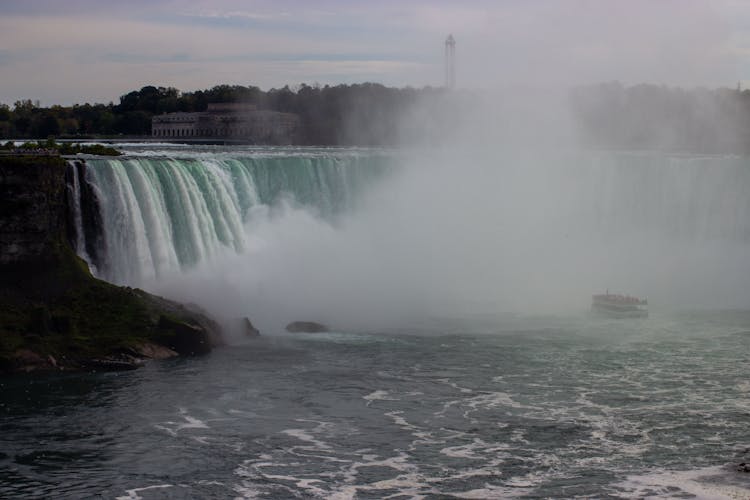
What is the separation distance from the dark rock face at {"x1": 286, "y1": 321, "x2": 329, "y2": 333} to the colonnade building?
60.0 m

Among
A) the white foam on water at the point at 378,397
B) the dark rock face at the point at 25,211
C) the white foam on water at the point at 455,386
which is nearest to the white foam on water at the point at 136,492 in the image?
the white foam on water at the point at 378,397

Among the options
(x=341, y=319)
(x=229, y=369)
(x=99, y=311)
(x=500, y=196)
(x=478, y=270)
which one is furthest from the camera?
(x=500, y=196)

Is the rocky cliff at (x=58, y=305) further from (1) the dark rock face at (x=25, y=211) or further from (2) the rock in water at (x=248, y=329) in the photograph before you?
(2) the rock in water at (x=248, y=329)

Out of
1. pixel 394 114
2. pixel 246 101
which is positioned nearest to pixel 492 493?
pixel 394 114

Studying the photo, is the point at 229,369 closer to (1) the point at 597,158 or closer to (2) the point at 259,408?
(2) the point at 259,408

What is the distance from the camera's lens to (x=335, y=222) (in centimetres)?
5556

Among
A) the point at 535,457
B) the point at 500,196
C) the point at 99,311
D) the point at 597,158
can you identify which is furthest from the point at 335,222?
the point at 535,457

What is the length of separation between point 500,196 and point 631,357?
27483 mm

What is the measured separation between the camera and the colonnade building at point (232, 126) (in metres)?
103

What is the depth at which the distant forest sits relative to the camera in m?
83.1

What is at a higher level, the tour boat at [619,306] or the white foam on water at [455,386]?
the tour boat at [619,306]

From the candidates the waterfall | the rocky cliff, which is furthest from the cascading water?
the rocky cliff

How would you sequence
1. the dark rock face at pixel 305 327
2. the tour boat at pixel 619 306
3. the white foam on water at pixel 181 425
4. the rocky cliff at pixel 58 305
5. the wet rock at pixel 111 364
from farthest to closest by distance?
the tour boat at pixel 619 306 → the dark rock face at pixel 305 327 → the rocky cliff at pixel 58 305 → the wet rock at pixel 111 364 → the white foam on water at pixel 181 425

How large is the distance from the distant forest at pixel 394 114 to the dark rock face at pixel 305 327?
1692 inches
